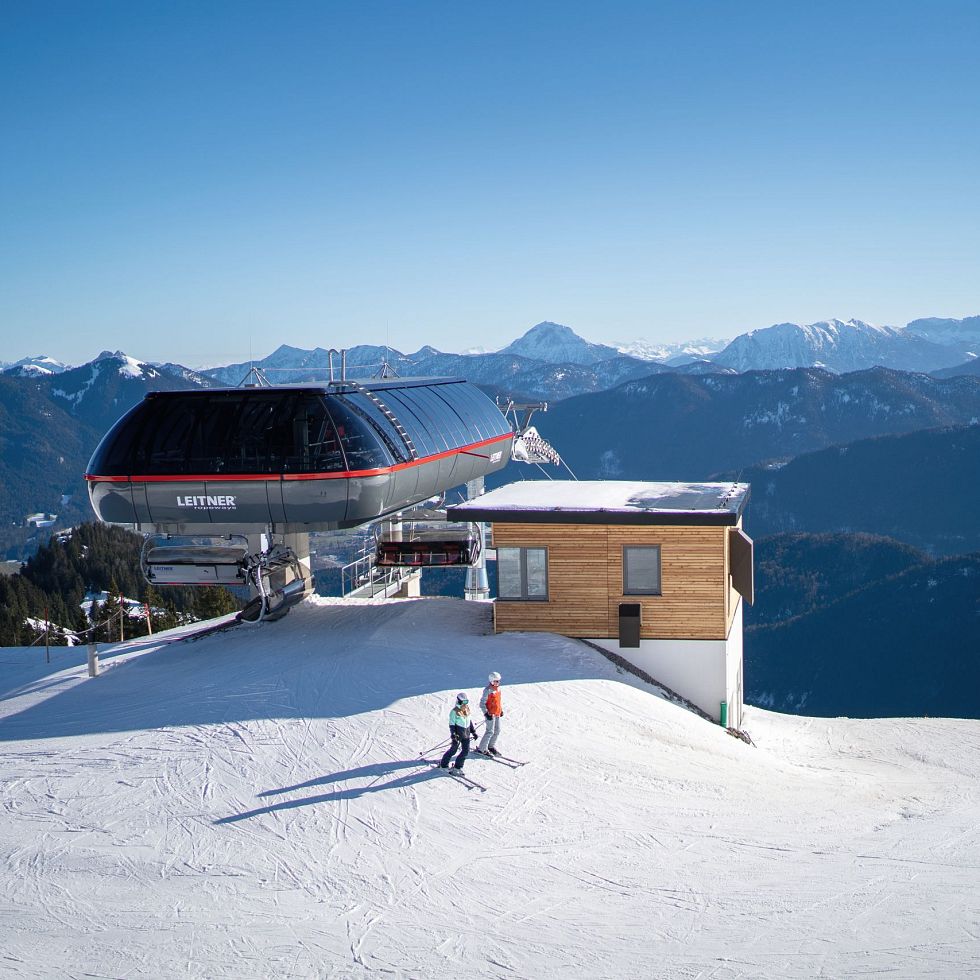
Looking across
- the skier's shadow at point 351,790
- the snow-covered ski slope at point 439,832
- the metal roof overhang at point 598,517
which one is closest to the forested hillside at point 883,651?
the metal roof overhang at point 598,517

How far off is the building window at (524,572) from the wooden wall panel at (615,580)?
147 mm

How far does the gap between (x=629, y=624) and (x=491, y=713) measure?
696cm

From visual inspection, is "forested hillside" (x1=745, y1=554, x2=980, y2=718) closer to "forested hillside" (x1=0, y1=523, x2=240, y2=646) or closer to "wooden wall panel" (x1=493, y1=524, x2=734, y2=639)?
"forested hillside" (x1=0, y1=523, x2=240, y2=646)

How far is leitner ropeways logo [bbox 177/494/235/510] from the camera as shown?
23.9m

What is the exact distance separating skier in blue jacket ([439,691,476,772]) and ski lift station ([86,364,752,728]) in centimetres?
741

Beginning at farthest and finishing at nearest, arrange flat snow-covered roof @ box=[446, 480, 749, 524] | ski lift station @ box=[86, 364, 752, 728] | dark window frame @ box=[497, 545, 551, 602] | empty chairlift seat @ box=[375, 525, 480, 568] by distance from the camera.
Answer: empty chairlift seat @ box=[375, 525, 480, 568], dark window frame @ box=[497, 545, 551, 602], ski lift station @ box=[86, 364, 752, 728], flat snow-covered roof @ box=[446, 480, 749, 524]

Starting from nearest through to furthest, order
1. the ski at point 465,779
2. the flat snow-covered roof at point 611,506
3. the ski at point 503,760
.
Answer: the ski at point 465,779 → the ski at point 503,760 → the flat snow-covered roof at point 611,506

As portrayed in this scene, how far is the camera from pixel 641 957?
1205 cm

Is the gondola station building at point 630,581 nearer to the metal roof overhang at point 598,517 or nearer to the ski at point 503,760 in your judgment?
the metal roof overhang at point 598,517

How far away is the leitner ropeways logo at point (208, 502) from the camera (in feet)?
78.4

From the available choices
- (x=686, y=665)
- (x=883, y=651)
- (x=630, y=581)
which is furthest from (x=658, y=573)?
(x=883, y=651)

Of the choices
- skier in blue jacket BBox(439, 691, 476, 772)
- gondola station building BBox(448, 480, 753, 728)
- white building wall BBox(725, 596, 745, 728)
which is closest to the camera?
skier in blue jacket BBox(439, 691, 476, 772)

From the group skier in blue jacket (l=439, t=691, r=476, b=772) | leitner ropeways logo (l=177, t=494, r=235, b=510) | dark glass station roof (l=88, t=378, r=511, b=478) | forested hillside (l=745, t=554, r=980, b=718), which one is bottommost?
forested hillside (l=745, t=554, r=980, b=718)

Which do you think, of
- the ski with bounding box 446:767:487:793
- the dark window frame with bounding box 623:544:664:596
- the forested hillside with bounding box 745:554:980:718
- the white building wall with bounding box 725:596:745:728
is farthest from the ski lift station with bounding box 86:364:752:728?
the forested hillside with bounding box 745:554:980:718
